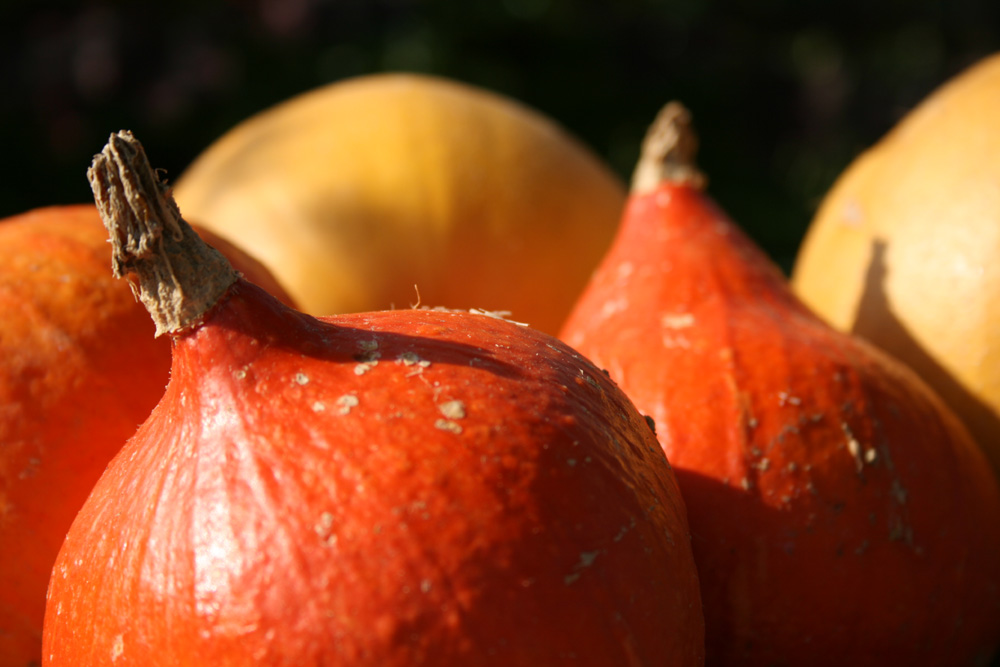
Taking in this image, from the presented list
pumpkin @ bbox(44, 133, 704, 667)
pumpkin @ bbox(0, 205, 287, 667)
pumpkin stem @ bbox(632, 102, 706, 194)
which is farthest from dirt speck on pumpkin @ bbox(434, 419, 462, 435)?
pumpkin stem @ bbox(632, 102, 706, 194)

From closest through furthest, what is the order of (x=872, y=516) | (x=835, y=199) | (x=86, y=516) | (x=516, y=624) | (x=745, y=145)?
1. (x=516, y=624)
2. (x=86, y=516)
3. (x=872, y=516)
4. (x=835, y=199)
5. (x=745, y=145)

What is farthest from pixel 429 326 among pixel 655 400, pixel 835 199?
pixel 835 199

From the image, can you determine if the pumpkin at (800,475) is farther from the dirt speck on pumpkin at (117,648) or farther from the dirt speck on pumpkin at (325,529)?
the dirt speck on pumpkin at (117,648)

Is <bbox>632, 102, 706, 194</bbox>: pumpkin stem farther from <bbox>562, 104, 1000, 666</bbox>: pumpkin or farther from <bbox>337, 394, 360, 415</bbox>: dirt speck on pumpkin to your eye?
<bbox>337, 394, 360, 415</bbox>: dirt speck on pumpkin

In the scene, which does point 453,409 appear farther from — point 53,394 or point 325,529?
point 53,394

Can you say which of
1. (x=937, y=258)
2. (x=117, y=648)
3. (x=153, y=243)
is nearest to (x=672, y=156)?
(x=937, y=258)

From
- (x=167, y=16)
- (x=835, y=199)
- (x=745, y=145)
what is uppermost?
(x=835, y=199)

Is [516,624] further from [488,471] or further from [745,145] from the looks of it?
[745,145]
